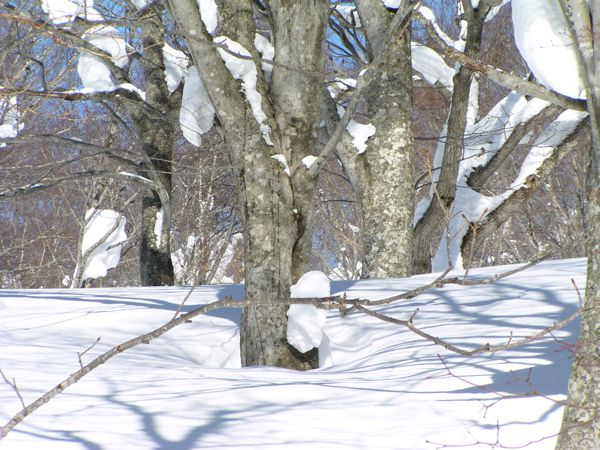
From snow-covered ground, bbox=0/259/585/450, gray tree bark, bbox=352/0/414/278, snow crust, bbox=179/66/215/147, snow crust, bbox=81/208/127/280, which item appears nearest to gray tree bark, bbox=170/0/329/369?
snow crust, bbox=179/66/215/147

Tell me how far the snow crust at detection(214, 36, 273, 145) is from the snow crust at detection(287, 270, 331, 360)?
0.82 meters

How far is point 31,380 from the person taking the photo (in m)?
2.83

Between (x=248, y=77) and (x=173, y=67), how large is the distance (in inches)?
175

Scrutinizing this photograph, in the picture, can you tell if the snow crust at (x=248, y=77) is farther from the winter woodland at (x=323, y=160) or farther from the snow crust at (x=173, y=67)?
the snow crust at (x=173, y=67)

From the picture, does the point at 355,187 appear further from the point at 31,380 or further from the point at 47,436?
the point at 47,436

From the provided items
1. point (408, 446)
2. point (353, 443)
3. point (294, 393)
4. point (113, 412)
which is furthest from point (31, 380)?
point (408, 446)

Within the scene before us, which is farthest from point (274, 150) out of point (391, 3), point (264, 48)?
point (391, 3)

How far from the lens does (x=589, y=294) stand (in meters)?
2.09

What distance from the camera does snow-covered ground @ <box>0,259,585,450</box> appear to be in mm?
2223

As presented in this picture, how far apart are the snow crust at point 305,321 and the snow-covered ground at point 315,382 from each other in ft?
0.64

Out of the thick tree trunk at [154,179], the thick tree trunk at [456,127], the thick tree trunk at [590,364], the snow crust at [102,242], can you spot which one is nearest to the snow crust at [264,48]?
the thick tree trunk at [590,364]

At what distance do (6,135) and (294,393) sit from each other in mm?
5938

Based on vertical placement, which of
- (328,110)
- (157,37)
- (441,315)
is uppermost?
(157,37)

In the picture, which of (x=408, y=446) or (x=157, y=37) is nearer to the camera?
(x=408, y=446)
